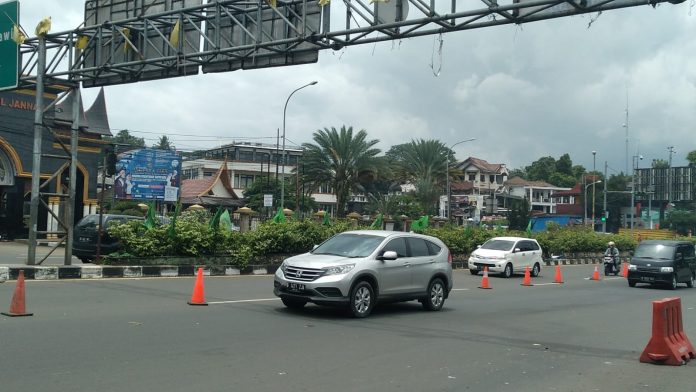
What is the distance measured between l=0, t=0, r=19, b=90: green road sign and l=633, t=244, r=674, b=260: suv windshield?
21.6m

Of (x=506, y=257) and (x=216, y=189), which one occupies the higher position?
(x=216, y=189)

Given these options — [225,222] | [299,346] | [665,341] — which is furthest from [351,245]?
[225,222]

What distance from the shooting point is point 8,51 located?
51.6ft

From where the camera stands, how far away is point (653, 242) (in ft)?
80.5

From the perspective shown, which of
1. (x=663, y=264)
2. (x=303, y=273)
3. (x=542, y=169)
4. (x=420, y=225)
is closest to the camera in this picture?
(x=303, y=273)

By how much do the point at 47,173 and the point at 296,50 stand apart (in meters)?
26.4

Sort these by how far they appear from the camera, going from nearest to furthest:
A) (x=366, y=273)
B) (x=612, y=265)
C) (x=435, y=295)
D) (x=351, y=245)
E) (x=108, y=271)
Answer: (x=366, y=273)
(x=351, y=245)
(x=435, y=295)
(x=108, y=271)
(x=612, y=265)

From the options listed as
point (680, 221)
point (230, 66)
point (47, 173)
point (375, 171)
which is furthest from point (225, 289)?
point (680, 221)

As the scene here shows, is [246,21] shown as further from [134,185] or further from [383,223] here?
[134,185]

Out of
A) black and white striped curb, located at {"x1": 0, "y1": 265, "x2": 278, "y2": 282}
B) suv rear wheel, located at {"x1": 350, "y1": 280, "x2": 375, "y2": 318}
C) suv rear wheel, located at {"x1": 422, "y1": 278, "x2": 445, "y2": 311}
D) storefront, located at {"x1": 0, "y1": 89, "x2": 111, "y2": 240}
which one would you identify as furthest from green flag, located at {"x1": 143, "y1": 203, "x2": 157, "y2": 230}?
storefront, located at {"x1": 0, "y1": 89, "x2": 111, "y2": 240}

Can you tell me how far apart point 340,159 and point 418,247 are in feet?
119

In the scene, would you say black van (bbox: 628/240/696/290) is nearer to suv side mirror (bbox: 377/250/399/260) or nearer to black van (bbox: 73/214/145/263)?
suv side mirror (bbox: 377/250/399/260)

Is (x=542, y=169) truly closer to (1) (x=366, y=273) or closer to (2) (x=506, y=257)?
(2) (x=506, y=257)

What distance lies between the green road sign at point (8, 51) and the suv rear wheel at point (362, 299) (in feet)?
33.3
